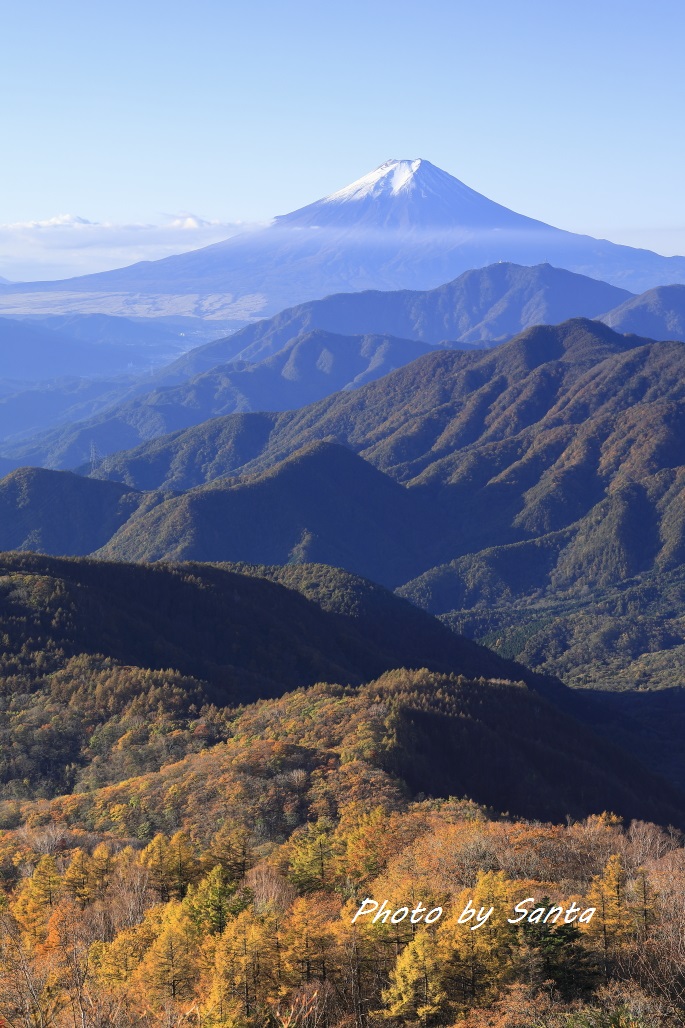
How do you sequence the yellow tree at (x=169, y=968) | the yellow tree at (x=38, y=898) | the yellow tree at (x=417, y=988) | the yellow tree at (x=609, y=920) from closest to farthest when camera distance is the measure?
1. the yellow tree at (x=417, y=988)
2. the yellow tree at (x=169, y=968)
3. the yellow tree at (x=609, y=920)
4. the yellow tree at (x=38, y=898)

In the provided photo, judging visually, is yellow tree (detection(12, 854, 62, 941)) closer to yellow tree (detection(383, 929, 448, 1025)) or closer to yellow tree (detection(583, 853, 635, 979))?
yellow tree (detection(383, 929, 448, 1025))

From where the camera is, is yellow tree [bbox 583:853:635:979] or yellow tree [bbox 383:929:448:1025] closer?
yellow tree [bbox 383:929:448:1025]

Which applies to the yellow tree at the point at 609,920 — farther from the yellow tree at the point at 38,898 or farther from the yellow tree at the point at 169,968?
the yellow tree at the point at 38,898

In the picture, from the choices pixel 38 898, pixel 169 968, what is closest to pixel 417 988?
pixel 169 968

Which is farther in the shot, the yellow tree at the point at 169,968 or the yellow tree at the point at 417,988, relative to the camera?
the yellow tree at the point at 169,968

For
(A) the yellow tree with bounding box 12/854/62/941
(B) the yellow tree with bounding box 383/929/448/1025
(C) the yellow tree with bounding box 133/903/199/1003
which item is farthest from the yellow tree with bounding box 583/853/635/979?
(A) the yellow tree with bounding box 12/854/62/941

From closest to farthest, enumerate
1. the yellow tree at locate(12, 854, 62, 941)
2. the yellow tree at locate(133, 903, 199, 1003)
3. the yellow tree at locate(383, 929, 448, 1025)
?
the yellow tree at locate(383, 929, 448, 1025)
the yellow tree at locate(133, 903, 199, 1003)
the yellow tree at locate(12, 854, 62, 941)

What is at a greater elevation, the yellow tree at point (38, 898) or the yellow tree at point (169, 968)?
the yellow tree at point (169, 968)

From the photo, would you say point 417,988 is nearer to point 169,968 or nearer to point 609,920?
point 609,920

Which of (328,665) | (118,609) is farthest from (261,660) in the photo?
(118,609)

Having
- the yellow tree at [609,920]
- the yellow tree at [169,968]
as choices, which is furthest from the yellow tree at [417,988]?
the yellow tree at [169,968]

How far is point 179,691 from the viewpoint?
3595 inches

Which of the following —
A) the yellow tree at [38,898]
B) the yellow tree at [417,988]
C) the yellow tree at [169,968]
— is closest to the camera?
the yellow tree at [417,988]

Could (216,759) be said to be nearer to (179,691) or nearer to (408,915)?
A: (179,691)
